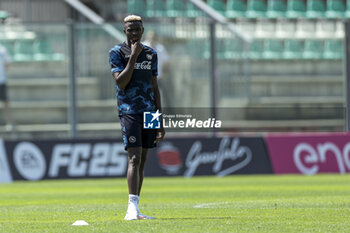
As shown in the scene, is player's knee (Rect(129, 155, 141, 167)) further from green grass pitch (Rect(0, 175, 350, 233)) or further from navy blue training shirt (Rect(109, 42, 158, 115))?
green grass pitch (Rect(0, 175, 350, 233))

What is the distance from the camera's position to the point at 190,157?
1852 cm

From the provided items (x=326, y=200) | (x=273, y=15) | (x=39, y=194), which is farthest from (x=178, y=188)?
(x=273, y=15)

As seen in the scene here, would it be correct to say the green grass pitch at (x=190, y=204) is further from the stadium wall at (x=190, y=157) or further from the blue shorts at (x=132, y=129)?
the blue shorts at (x=132, y=129)

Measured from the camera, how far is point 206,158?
60.7 feet

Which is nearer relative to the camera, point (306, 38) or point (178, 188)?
point (178, 188)

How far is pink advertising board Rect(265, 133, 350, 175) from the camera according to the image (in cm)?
1864

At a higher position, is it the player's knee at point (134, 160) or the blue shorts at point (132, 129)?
the blue shorts at point (132, 129)

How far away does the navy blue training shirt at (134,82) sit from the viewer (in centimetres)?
887

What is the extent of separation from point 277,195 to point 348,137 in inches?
253

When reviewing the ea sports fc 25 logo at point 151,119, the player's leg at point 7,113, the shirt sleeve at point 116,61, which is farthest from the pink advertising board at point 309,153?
the shirt sleeve at point 116,61

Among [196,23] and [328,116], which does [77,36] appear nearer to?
[196,23]

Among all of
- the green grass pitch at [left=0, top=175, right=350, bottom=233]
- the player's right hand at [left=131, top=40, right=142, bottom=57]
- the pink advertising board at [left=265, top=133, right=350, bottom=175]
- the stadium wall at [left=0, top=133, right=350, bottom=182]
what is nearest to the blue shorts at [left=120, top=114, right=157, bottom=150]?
the player's right hand at [left=131, top=40, right=142, bottom=57]

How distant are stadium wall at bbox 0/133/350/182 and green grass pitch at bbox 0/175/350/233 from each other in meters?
0.45

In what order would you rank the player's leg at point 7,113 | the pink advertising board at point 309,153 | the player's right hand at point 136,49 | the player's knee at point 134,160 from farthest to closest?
the player's leg at point 7,113 → the pink advertising board at point 309,153 → the player's knee at point 134,160 → the player's right hand at point 136,49
